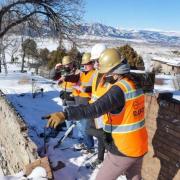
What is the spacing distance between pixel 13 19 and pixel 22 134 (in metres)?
15.6

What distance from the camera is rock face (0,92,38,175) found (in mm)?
6993

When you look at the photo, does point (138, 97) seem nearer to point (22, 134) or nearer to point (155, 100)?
point (155, 100)

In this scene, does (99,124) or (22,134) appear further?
(22,134)

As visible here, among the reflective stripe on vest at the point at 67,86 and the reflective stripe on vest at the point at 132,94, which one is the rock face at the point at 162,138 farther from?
the reflective stripe on vest at the point at 67,86

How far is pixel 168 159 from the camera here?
17.8ft

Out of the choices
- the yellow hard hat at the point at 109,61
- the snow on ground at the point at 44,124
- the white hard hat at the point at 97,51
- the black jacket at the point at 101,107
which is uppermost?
the yellow hard hat at the point at 109,61

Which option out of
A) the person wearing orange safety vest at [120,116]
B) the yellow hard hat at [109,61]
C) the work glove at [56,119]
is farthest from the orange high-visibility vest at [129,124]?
the work glove at [56,119]

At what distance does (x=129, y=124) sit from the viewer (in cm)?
395

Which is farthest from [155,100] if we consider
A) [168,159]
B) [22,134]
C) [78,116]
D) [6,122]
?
[6,122]

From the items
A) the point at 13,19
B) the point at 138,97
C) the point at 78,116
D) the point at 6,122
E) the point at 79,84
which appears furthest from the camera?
the point at 13,19

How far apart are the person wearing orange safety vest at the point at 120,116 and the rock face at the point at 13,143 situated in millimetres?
2272

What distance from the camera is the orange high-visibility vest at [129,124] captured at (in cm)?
388

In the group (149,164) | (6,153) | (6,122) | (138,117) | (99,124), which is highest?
(138,117)

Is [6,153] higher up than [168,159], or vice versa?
[168,159]
